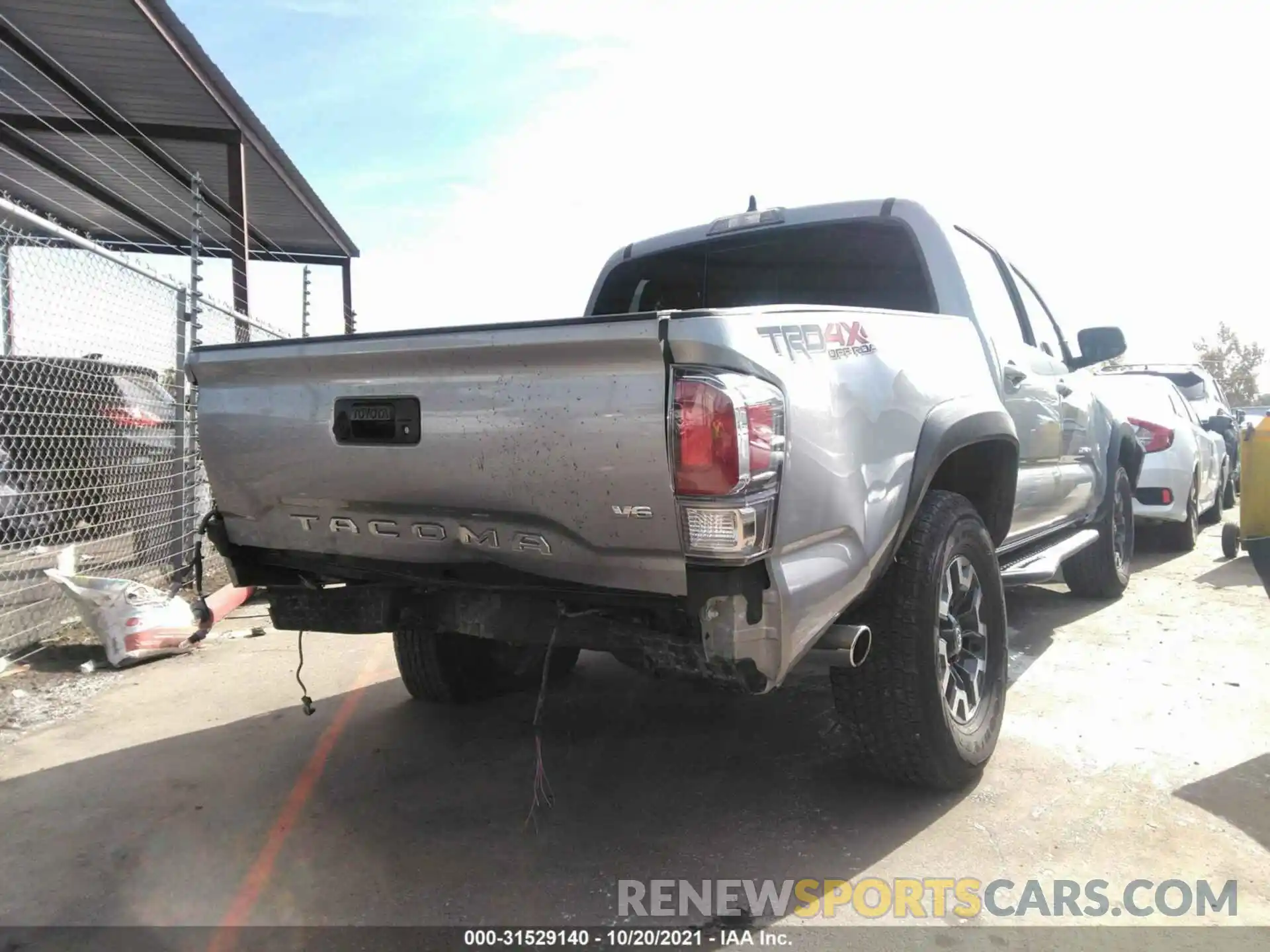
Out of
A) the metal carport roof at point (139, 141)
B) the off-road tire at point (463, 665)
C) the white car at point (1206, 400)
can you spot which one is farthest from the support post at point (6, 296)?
the white car at point (1206, 400)

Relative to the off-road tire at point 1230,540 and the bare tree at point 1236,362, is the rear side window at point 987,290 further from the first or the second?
the bare tree at point 1236,362

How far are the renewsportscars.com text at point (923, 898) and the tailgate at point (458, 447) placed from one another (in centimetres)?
92

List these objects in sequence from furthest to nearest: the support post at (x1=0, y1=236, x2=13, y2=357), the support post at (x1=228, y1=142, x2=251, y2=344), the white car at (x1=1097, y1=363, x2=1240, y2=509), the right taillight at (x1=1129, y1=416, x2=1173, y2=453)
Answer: the white car at (x1=1097, y1=363, x2=1240, y2=509)
the support post at (x1=228, y1=142, x2=251, y2=344)
the right taillight at (x1=1129, y1=416, x2=1173, y2=453)
the support post at (x1=0, y1=236, x2=13, y2=357)

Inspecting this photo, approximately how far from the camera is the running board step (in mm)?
3994

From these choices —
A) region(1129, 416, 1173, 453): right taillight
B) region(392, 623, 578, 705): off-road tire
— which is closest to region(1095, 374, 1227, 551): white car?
region(1129, 416, 1173, 453): right taillight

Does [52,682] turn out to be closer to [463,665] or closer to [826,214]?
[463,665]

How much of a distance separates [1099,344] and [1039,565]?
1.64 meters

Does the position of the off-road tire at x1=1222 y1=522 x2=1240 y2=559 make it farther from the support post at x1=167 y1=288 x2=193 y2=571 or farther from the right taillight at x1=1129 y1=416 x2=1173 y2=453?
the support post at x1=167 y1=288 x2=193 y2=571

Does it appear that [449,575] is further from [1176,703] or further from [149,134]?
[149,134]

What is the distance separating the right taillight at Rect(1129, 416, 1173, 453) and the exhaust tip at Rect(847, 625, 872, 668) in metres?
6.25

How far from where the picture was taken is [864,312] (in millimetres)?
2807

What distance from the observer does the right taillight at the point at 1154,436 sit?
7.70 m

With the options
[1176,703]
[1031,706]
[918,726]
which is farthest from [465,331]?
[1176,703]

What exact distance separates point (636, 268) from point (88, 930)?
349cm
